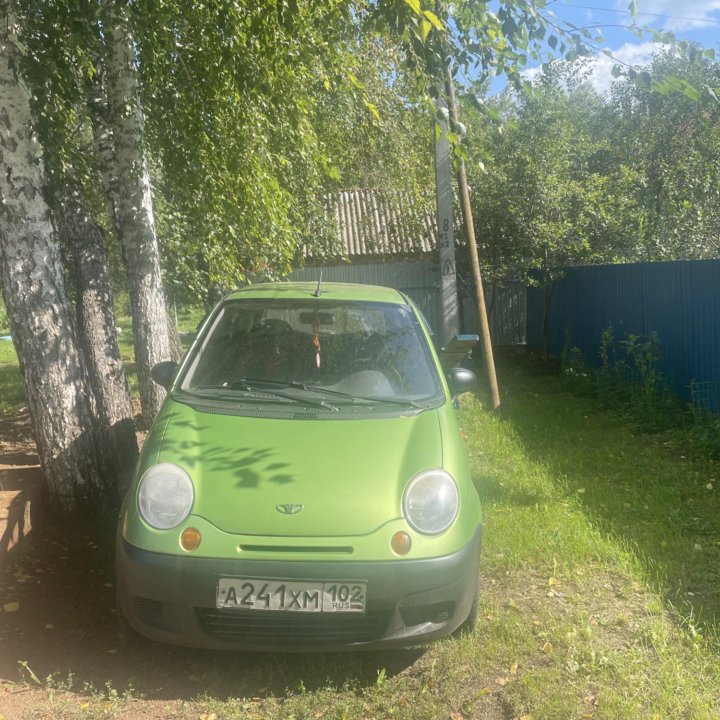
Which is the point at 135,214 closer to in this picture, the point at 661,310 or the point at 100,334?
the point at 100,334

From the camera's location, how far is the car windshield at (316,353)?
4363 millimetres

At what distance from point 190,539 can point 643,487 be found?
14.6 ft

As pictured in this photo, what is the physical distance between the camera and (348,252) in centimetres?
2102

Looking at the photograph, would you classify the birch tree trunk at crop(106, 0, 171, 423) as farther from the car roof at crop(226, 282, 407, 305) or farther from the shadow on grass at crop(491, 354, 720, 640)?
the shadow on grass at crop(491, 354, 720, 640)

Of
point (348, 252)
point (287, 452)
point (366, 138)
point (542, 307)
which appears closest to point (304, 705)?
point (287, 452)

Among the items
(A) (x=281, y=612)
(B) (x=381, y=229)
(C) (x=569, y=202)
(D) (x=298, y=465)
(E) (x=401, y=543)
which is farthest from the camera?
(B) (x=381, y=229)

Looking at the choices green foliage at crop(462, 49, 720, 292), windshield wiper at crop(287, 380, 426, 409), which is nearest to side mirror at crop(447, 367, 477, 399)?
windshield wiper at crop(287, 380, 426, 409)

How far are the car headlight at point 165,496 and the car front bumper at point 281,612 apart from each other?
0.16 m

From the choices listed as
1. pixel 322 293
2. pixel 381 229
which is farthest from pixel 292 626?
pixel 381 229

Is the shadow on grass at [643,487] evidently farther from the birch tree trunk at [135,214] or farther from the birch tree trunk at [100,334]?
the birch tree trunk at [135,214]

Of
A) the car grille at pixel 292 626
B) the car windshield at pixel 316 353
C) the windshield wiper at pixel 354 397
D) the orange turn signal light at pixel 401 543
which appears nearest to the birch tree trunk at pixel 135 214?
the car windshield at pixel 316 353

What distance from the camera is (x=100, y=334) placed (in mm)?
7414

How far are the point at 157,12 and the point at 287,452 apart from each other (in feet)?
14.4

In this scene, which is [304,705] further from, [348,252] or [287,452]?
[348,252]
